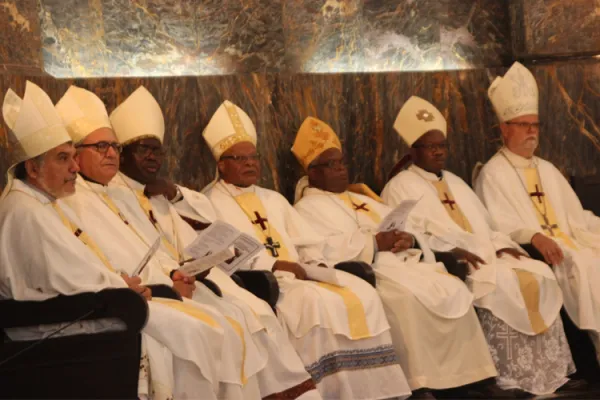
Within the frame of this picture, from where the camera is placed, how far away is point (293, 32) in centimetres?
1060

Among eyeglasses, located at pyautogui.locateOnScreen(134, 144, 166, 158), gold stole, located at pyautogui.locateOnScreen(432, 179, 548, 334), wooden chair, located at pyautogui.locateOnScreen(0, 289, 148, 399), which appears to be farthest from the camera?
gold stole, located at pyautogui.locateOnScreen(432, 179, 548, 334)

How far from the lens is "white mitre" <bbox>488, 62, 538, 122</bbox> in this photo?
10297 millimetres

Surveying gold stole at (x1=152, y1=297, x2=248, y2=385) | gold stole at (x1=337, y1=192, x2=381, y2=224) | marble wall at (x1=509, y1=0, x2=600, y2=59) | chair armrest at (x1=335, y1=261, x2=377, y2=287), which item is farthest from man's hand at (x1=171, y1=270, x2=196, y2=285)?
marble wall at (x1=509, y1=0, x2=600, y2=59)

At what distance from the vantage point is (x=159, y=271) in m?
7.31

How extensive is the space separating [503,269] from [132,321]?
3668mm

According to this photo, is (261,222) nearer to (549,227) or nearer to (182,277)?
(182,277)

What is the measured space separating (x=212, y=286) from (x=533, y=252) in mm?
2974

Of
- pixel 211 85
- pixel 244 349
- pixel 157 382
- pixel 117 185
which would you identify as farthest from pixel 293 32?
pixel 157 382

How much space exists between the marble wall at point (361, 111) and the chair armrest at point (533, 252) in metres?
1.51

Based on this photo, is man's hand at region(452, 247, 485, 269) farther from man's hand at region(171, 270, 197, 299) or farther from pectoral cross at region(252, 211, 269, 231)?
man's hand at region(171, 270, 197, 299)

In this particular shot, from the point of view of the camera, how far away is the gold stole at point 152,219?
7.97 m

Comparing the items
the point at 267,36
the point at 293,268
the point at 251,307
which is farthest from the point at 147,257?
the point at 267,36

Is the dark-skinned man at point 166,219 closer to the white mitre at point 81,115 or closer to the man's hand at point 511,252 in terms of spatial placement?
the white mitre at point 81,115

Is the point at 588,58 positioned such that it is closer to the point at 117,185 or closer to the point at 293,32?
the point at 293,32
